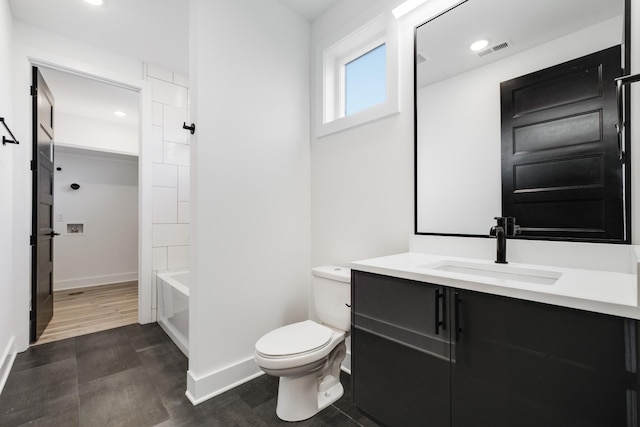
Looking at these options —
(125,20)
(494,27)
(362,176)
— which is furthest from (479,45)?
(125,20)

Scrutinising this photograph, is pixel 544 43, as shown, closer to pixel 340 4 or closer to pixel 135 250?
pixel 340 4

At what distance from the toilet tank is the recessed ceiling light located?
1.44 meters

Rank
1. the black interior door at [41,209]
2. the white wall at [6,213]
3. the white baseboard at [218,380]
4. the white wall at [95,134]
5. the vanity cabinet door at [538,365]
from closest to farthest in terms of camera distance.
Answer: the vanity cabinet door at [538,365] < the white baseboard at [218,380] < the white wall at [6,213] < the black interior door at [41,209] < the white wall at [95,134]

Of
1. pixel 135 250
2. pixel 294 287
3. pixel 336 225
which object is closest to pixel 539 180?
pixel 336 225

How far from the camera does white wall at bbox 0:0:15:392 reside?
189 centimetres

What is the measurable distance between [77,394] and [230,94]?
6.89ft

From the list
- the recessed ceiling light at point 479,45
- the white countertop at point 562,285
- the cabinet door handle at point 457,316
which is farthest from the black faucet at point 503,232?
the recessed ceiling light at point 479,45

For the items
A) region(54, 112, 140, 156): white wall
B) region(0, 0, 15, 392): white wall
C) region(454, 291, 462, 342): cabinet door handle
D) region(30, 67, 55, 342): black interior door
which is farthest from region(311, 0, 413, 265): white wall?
region(54, 112, 140, 156): white wall

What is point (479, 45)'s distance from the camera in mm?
1495

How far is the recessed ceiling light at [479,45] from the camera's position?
1474mm

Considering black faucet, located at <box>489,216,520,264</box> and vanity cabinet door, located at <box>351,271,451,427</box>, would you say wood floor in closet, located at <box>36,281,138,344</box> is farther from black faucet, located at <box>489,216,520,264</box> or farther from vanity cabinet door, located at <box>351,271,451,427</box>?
black faucet, located at <box>489,216,520,264</box>

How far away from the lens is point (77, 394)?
1739 mm

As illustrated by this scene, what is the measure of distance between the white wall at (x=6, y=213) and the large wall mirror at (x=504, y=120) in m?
2.73

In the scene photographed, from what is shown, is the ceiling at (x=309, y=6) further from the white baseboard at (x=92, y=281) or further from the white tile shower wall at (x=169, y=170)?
the white baseboard at (x=92, y=281)
